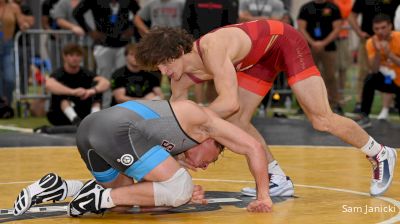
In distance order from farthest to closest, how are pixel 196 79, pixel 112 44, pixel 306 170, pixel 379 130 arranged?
pixel 112 44
pixel 379 130
pixel 306 170
pixel 196 79

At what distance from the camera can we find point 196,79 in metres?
8.56

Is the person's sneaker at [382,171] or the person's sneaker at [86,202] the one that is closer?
the person's sneaker at [86,202]

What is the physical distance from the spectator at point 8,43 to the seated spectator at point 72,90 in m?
2.34

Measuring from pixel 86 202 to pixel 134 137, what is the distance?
1.84ft

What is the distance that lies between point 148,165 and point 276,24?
6.31 ft

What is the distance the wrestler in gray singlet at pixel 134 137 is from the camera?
7.52m

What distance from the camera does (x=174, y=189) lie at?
756cm

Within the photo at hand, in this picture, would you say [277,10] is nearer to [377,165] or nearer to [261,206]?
[377,165]

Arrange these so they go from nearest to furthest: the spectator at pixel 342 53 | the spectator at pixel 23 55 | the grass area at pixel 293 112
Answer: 1. the grass area at pixel 293 112
2. the spectator at pixel 23 55
3. the spectator at pixel 342 53

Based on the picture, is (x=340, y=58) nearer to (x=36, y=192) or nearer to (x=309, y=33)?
(x=309, y=33)

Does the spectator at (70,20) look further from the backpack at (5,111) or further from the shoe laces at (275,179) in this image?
the shoe laces at (275,179)

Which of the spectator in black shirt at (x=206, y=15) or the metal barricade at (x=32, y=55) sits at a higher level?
the spectator in black shirt at (x=206, y=15)

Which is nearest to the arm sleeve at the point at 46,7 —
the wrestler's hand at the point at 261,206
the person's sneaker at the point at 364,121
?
the person's sneaker at the point at 364,121

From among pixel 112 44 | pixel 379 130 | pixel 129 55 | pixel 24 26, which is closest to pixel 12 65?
pixel 24 26
